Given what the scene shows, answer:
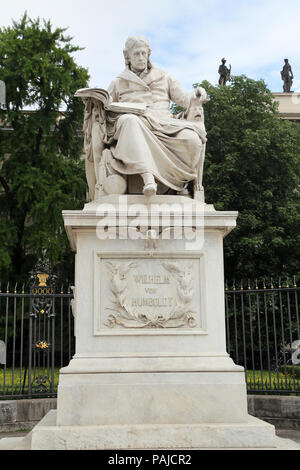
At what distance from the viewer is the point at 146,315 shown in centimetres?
502

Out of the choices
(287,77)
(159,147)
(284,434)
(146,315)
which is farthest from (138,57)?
(287,77)

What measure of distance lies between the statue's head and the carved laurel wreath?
2580mm

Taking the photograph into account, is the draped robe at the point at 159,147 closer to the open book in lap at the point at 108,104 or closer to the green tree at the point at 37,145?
the open book in lap at the point at 108,104

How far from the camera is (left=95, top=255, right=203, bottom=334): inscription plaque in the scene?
5.02 m

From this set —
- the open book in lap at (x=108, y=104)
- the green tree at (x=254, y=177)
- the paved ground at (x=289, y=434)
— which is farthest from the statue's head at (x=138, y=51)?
the green tree at (x=254, y=177)

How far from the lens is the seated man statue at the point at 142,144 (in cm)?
547

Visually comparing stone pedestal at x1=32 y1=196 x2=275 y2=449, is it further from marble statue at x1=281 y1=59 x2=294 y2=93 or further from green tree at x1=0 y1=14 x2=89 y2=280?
marble statue at x1=281 y1=59 x2=294 y2=93

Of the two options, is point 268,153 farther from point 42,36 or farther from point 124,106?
point 124,106

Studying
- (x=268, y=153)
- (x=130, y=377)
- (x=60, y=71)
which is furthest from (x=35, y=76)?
(x=130, y=377)

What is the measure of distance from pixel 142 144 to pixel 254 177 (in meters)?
14.7

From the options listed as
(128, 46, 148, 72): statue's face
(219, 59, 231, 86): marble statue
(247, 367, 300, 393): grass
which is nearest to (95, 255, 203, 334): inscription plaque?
(128, 46, 148, 72): statue's face

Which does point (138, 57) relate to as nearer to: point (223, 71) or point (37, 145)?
point (37, 145)

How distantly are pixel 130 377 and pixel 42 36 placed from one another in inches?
683

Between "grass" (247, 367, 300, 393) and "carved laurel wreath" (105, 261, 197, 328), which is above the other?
"carved laurel wreath" (105, 261, 197, 328)
